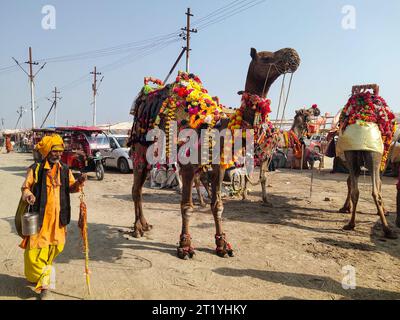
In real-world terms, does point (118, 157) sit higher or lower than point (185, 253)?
higher

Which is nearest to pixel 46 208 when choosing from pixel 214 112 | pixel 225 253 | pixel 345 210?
pixel 225 253

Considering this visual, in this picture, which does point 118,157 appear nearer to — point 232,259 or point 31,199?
point 232,259

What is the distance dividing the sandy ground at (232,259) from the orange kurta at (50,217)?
59 centimetres

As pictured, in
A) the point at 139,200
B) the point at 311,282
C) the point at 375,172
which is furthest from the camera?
the point at 139,200

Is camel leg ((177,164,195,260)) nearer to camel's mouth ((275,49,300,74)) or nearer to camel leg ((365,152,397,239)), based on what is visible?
camel's mouth ((275,49,300,74))

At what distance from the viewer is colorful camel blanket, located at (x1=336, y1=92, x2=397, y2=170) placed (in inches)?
238

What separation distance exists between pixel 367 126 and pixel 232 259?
3740 millimetres

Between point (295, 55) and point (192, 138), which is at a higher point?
point (295, 55)

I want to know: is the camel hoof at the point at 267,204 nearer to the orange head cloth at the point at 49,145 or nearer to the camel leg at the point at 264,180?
the camel leg at the point at 264,180

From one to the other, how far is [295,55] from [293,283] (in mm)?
3106

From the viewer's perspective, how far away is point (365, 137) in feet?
19.8

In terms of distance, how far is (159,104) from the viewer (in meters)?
5.61
